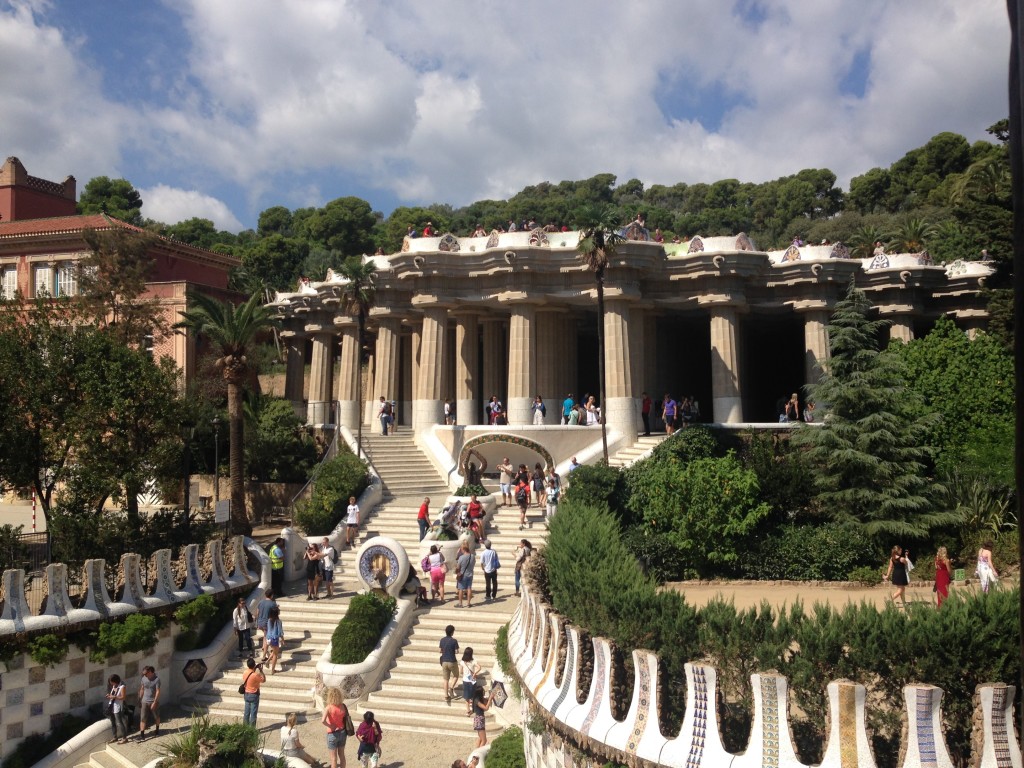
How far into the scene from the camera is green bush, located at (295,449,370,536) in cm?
2522

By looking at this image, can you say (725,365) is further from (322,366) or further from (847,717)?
(847,717)

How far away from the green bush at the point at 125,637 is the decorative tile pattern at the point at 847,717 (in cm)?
1422

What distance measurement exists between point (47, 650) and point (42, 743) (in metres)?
1.71

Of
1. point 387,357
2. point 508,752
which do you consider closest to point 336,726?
point 508,752

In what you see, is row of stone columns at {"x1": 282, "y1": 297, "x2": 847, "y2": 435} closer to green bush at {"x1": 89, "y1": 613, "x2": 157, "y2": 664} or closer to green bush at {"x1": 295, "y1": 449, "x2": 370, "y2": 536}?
green bush at {"x1": 295, "y1": 449, "x2": 370, "y2": 536}

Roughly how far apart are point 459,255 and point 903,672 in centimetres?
2498

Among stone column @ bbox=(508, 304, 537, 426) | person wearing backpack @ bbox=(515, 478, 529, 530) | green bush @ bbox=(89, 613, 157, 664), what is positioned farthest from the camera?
stone column @ bbox=(508, 304, 537, 426)

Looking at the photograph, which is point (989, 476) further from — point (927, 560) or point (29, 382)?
point (29, 382)

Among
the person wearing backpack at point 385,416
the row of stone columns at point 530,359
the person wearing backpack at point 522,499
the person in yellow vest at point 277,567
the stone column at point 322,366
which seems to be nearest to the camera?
the person in yellow vest at point 277,567

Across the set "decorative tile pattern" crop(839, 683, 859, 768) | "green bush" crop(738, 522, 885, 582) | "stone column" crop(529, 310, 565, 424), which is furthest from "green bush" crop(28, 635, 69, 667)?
"stone column" crop(529, 310, 565, 424)

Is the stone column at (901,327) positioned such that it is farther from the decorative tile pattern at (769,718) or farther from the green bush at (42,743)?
the green bush at (42,743)

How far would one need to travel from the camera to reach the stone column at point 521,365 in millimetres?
31562

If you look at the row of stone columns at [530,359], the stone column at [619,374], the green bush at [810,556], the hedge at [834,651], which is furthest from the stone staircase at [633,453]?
the hedge at [834,651]

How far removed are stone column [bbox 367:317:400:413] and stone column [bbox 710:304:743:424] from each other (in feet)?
43.8
